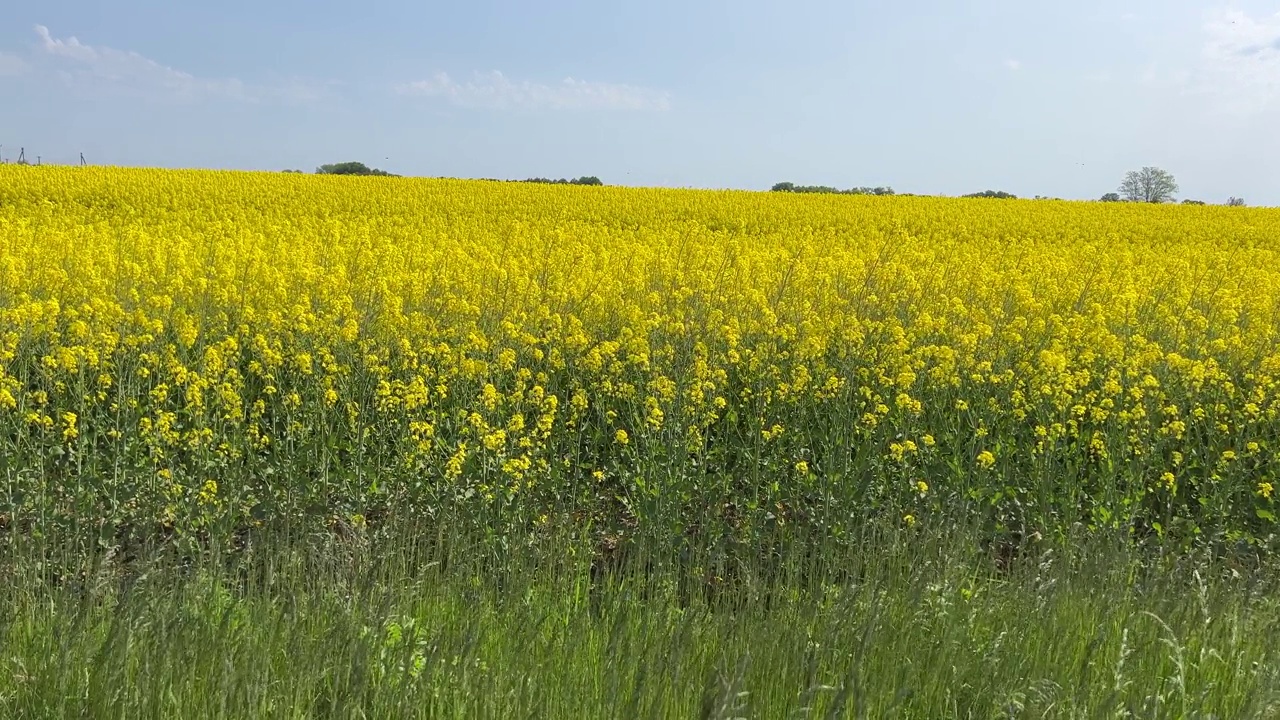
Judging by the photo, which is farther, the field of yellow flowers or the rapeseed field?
the field of yellow flowers

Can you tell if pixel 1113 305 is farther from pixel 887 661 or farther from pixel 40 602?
pixel 40 602

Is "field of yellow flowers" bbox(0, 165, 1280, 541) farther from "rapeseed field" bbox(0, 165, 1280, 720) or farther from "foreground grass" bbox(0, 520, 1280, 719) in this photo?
"foreground grass" bbox(0, 520, 1280, 719)

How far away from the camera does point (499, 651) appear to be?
8.99 feet

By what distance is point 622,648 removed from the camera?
277 cm

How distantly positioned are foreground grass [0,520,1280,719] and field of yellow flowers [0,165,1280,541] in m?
0.83

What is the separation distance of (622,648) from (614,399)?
3.06 meters

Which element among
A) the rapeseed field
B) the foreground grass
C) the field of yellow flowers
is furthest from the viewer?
the field of yellow flowers

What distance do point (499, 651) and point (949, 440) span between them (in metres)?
3.18

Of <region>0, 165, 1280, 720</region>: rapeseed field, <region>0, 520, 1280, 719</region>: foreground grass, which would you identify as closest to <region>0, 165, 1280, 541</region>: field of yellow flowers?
<region>0, 165, 1280, 720</region>: rapeseed field

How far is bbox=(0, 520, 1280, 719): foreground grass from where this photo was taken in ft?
7.77

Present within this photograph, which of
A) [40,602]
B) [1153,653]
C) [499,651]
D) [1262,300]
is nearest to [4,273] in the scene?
[40,602]

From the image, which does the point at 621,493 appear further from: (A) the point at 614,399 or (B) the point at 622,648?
(B) the point at 622,648

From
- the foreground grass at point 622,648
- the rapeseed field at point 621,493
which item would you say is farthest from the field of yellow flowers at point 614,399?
the foreground grass at point 622,648

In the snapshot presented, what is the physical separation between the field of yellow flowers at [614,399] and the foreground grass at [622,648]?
829mm
